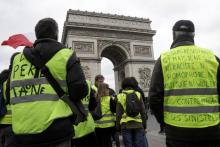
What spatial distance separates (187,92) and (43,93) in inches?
50.6

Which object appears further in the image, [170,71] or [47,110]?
[170,71]

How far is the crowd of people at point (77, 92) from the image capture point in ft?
7.57

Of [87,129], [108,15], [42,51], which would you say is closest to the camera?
[42,51]

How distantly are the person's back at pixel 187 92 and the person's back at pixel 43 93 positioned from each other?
785 mm

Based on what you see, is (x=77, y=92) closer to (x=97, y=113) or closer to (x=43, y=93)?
(x=43, y=93)

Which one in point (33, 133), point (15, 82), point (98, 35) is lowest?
point (33, 133)

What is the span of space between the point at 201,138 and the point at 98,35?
2650 centimetres

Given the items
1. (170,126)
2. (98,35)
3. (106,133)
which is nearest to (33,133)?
(170,126)

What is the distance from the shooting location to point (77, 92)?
93.5 inches

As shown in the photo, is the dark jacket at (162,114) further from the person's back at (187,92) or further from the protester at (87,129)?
the protester at (87,129)

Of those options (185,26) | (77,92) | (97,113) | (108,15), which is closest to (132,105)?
(97,113)

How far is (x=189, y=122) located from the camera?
95.7 inches

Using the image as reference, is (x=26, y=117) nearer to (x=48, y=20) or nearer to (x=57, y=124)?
(x=57, y=124)

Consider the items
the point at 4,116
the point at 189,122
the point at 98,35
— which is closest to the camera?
the point at 189,122
